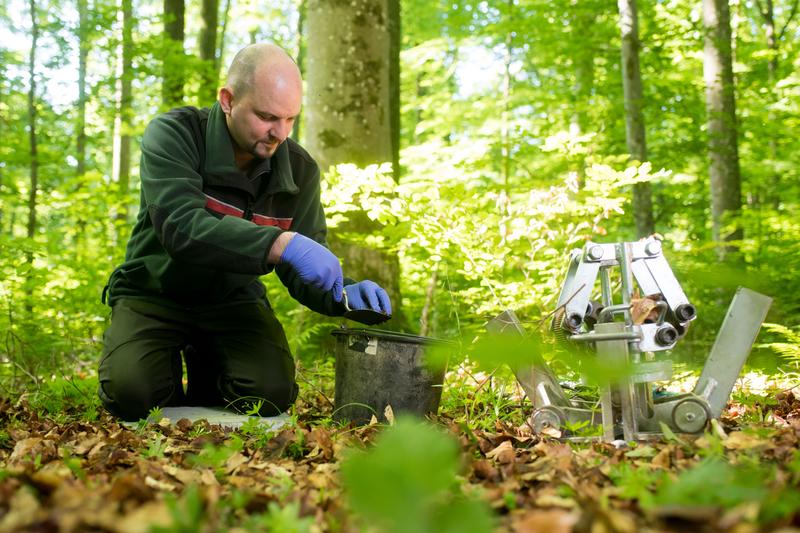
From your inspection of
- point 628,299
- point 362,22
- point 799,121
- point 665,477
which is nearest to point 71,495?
point 665,477

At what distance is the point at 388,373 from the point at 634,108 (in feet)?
16.3

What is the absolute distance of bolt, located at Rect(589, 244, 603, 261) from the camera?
240cm

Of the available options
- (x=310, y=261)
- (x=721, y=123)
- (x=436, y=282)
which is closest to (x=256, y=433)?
(x=310, y=261)

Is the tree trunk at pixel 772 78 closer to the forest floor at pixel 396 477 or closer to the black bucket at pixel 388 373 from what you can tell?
the forest floor at pixel 396 477

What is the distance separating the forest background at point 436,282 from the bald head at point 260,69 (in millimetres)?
1293

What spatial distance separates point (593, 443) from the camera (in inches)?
91.0

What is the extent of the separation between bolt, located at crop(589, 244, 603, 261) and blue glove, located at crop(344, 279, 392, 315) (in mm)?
1005

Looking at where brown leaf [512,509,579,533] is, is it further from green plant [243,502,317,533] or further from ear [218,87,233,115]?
ear [218,87,233,115]

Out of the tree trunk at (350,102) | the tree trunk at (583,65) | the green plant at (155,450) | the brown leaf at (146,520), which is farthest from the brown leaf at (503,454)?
the tree trunk at (583,65)

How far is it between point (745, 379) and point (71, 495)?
12.2ft

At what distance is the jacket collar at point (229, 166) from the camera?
3227 mm

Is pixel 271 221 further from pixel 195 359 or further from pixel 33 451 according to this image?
pixel 33 451

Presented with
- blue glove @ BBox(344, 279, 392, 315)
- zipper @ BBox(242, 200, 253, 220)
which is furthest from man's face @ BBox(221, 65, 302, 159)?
blue glove @ BBox(344, 279, 392, 315)

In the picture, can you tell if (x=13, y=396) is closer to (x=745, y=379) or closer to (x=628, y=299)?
(x=628, y=299)
